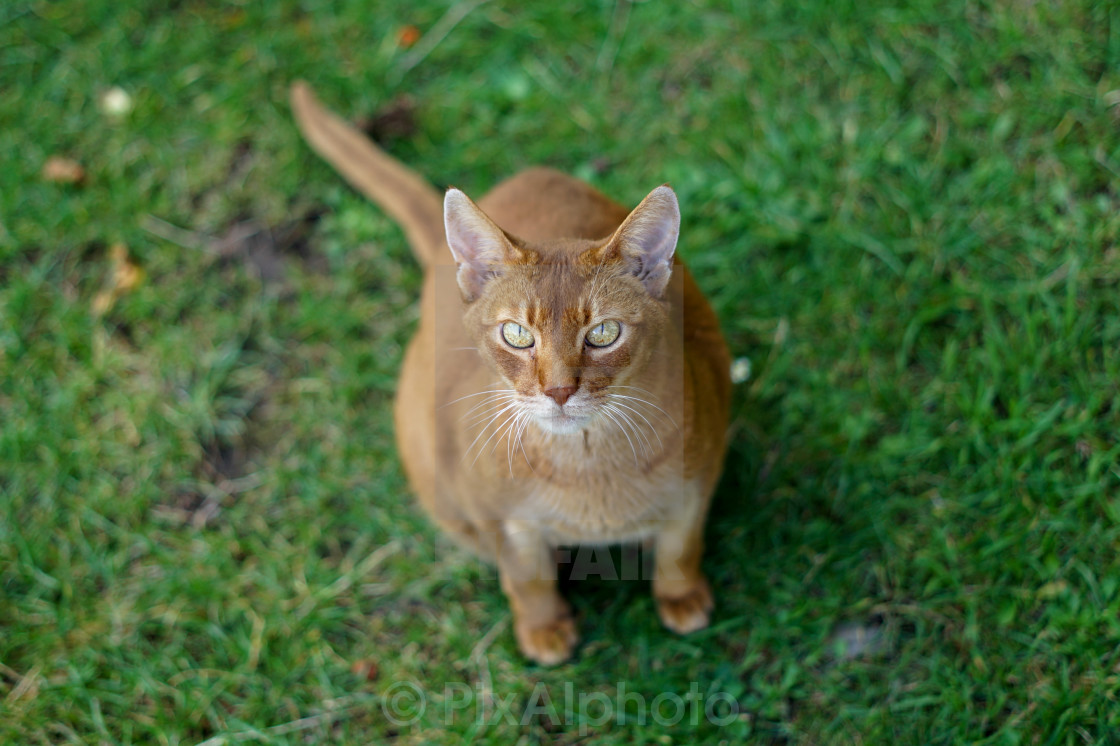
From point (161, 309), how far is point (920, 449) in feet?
9.39

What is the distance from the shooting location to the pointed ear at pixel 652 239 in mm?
1879

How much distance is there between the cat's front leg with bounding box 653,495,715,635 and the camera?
96.3 inches

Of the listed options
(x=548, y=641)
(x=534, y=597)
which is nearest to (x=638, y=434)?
(x=534, y=597)

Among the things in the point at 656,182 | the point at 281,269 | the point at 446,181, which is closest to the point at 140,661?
the point at 281,269

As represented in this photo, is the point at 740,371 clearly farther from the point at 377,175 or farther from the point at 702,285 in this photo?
the point at 377,175

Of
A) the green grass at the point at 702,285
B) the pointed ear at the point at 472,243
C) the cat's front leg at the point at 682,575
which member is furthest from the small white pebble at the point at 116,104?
the cat's front leg at the point at 682,575

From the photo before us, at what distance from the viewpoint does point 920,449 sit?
109 inches

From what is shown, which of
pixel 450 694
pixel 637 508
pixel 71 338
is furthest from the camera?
pixel 71 338

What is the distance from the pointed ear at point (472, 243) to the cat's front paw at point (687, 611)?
1213mm

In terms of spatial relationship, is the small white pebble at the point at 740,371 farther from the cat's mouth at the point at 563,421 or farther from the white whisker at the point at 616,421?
the cat's mouth at the point at 563,421

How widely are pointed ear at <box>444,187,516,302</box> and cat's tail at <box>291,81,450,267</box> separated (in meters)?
0.73

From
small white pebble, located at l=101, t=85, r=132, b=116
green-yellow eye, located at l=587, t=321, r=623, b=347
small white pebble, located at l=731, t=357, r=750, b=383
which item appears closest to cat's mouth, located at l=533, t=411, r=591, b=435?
green-yellow eye, located at l=587, t=321, r=623, b=347

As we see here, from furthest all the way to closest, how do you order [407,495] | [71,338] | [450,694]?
[71,338] → [407,495] → [450,694]

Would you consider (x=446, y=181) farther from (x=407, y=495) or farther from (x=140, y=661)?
(x=140, y=661)
